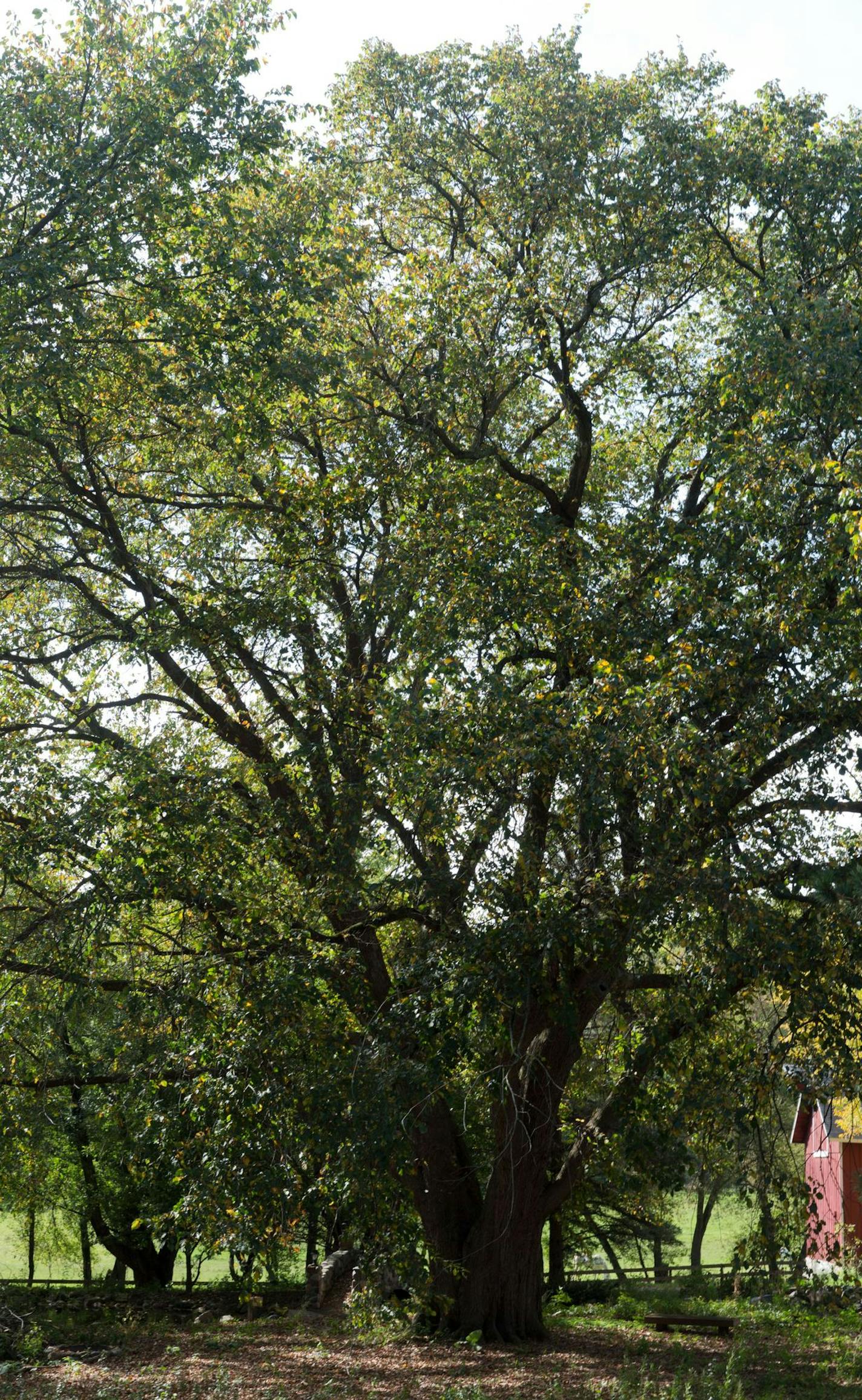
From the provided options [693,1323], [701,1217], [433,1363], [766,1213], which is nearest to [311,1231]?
[693,1323]

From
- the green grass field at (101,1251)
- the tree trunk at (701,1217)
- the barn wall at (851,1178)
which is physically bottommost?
the green grass field at (101,1251)

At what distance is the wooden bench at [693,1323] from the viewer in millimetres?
13727

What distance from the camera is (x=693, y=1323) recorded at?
13.9 meters

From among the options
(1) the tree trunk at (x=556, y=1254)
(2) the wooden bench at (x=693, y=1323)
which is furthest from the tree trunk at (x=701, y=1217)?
(2) the wooden bench at (x=693, y=1323)

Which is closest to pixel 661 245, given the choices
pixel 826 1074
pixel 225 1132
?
pixel 826 1074

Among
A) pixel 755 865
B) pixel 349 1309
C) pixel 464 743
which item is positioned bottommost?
pixel 349 1309

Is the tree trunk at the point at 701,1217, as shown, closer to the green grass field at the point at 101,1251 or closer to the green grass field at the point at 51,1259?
the green grass field at the point at 101,1251

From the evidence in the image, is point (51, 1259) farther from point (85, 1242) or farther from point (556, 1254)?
point (556, 1254)

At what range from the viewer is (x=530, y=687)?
10.7 m

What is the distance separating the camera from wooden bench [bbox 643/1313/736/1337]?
45.0 feet

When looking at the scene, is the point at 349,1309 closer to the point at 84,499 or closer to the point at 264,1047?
the point at 264,1047

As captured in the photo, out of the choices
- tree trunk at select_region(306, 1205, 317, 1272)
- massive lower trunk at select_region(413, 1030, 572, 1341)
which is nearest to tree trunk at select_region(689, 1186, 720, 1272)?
tree trunk at select_region(306, 1205, 317, 1272)

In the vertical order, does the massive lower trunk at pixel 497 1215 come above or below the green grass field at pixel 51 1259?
above

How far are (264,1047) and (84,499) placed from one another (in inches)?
244
